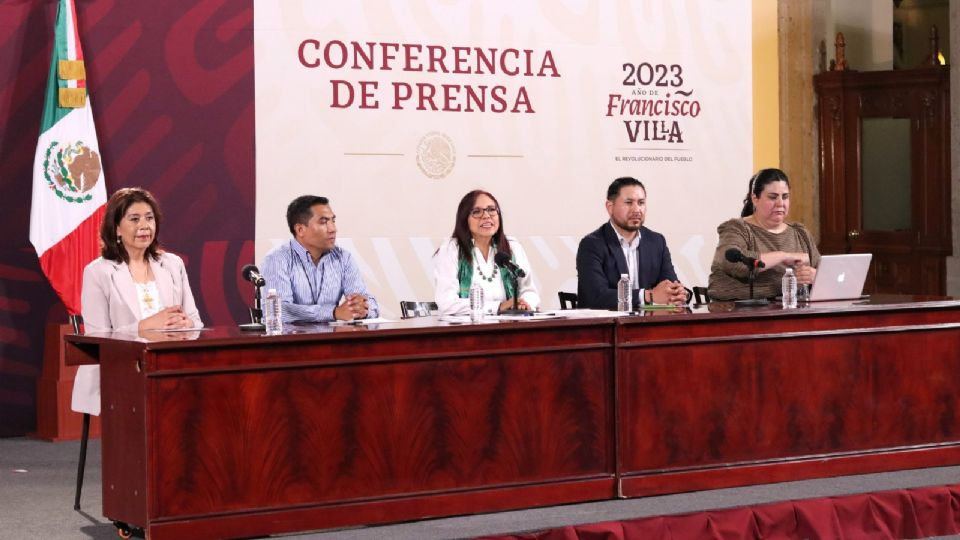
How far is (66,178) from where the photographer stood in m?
6.96

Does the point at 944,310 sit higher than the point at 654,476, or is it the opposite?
the point at 944,310

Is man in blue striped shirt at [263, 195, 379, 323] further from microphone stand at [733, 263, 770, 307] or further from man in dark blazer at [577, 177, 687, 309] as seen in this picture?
microphone stand at [733, 263, 770, 307]

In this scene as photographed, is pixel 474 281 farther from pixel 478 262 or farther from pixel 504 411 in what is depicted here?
pixel 504 411

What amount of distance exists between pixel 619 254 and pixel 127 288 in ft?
6.87

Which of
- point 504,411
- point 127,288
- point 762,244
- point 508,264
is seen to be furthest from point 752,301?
point 127,288

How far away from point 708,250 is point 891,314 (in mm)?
3020

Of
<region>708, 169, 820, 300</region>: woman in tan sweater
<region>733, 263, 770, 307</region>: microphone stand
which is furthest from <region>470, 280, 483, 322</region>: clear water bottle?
<region>708, 169, 820, 300</region>: woman in tan sweater

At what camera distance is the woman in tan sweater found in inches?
241

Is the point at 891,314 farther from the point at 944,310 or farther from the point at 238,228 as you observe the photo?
the point at 238,228

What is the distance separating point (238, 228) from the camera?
7.45m

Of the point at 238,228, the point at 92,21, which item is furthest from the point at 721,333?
the point at 92,21

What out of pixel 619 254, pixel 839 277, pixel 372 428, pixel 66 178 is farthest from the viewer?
pixel 66 178

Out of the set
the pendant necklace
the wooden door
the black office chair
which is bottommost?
the black office chair

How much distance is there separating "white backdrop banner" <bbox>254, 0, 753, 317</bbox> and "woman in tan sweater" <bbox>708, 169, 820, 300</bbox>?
2.06 meters
